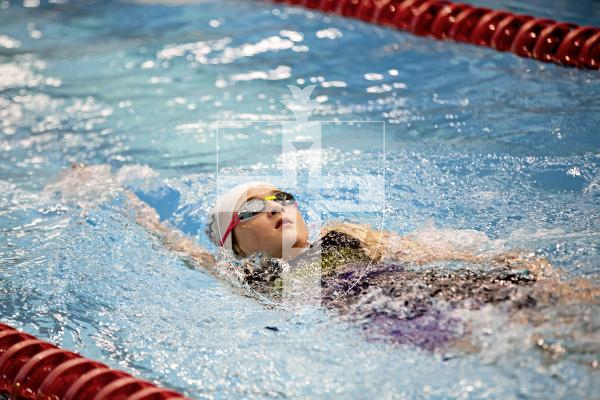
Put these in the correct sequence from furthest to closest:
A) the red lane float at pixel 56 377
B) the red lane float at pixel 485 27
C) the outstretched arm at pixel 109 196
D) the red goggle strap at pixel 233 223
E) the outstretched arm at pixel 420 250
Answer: the red lane float at pixel 485 27, the outstretched arm at pixel 109 196, the red goggle strap at pixel 233 223, the outstretched arm at pixel 420 250, the red lane float at pixel 56 377

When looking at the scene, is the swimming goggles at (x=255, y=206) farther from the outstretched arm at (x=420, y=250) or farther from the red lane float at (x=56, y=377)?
the red lane float at (x=56, y=377)

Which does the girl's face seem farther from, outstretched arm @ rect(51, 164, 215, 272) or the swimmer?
outstretched arm @ rect(51, 164, 215, 272)

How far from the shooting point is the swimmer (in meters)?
2.92

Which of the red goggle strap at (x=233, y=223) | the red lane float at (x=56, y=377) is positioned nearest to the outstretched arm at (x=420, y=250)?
the red goggle strap at (x=233, y=223)

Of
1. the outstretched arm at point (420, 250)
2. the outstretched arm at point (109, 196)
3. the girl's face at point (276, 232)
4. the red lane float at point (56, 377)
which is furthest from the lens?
the outstretched arm at point (109, 196)

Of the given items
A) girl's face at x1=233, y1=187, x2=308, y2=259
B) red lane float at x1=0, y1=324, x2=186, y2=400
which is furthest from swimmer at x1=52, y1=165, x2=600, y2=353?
red lane float at x1=0, y1=324, x2=186, y2=400

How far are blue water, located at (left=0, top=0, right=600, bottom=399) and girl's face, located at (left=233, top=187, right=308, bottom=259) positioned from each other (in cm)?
23

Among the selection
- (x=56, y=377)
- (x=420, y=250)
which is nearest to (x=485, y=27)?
(x=420, y=250)

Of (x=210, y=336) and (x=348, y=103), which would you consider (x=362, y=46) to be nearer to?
(x=348, y=103)

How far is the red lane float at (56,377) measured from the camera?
9.56 feet

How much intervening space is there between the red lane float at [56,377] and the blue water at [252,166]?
0.52 ft

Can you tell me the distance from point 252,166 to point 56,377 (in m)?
2.27

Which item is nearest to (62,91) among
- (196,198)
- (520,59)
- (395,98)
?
(196,198)

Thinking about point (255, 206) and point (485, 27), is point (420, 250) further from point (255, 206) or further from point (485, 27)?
point (485, 27)
